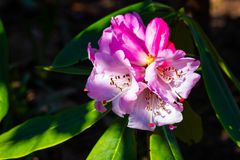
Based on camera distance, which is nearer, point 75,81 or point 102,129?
point 102,129

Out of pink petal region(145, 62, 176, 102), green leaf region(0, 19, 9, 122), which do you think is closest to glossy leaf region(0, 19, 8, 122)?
green leaf region(0, 19, 9, 122)

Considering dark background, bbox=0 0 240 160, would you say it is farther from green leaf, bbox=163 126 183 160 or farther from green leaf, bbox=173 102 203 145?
green leaf, bbox=163 126 183 160

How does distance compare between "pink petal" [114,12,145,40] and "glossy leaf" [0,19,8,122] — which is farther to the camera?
"glossy leaf" [0,19,8,122]

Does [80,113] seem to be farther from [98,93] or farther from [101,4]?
[101,4]

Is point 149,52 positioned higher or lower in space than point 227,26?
higher

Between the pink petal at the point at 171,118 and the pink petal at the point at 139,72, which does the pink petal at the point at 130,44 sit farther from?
the pink petal at the point at 171,118

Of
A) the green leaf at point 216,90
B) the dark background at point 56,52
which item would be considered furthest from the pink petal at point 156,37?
the dark background at point 56,52

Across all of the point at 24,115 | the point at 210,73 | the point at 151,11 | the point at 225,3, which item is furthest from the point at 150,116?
the point at 225,3
